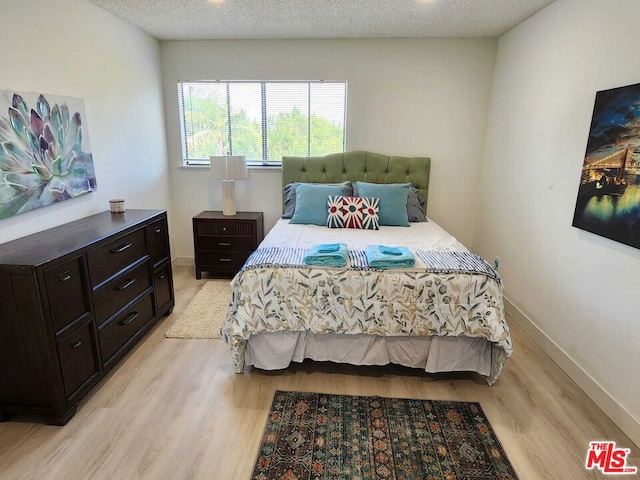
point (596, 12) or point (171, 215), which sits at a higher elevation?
point (596, 12)

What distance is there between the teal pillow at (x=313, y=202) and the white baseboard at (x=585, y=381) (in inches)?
73.8

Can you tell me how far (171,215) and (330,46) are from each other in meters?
2.52

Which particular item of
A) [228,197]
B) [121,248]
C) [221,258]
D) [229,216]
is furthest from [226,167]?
[121,248]

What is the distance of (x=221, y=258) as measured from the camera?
400 cm

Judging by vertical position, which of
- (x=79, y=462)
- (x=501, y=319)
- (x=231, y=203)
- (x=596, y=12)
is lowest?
(x=79, y=462)

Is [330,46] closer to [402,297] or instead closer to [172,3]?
[172,3]

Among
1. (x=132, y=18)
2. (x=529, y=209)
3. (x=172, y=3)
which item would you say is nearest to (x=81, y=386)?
(x=172, y=3)

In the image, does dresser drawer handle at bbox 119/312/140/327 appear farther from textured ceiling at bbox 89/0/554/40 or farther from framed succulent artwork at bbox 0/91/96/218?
textured ceiling at bbox 89/0/554/40

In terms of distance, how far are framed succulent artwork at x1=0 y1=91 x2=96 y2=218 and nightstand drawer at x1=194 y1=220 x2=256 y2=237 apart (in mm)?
1202

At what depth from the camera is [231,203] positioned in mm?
4035

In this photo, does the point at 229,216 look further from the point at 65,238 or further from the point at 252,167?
the point at 65,238

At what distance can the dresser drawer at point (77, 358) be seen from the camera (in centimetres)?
197

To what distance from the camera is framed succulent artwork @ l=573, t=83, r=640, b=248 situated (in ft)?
6.51

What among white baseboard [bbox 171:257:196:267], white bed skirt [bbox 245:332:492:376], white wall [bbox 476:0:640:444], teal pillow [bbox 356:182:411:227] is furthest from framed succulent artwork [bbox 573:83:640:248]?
white baseboard [bbox 171:257:196:267]
